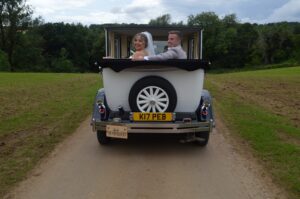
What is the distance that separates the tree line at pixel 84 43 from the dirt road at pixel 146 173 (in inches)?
1967

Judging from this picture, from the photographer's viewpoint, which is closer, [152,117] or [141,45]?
[152,117]

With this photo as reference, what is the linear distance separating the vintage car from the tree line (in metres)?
50.1

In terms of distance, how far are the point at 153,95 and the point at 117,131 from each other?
0.83 m

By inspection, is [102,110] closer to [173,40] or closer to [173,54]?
[173,54]

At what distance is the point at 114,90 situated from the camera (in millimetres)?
7363

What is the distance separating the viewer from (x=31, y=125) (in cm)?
1008

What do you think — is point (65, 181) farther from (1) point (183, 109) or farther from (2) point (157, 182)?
(1) point (183, 109)

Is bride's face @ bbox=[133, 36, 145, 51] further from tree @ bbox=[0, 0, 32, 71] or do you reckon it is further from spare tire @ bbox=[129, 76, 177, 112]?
tree @ bbox=[0, 0, 32, 71]

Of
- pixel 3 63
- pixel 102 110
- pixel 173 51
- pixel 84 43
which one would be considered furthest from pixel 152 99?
pixel 84 43

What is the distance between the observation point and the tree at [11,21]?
6122 cm

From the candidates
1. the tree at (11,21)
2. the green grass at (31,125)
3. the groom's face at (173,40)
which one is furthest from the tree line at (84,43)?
the groom's face at (173,40)

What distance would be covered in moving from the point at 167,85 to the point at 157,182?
1.82 metres

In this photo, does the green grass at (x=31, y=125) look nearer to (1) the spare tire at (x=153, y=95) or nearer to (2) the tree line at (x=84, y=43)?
(1) the spare tire at (x=153, y=95)

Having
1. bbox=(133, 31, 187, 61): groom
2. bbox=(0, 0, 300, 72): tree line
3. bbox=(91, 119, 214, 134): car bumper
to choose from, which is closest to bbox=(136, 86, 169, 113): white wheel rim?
bbox=(91, 119, 214, 134): car bumper
